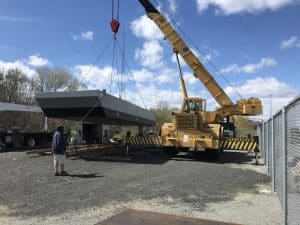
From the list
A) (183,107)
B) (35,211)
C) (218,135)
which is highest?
(183,107)

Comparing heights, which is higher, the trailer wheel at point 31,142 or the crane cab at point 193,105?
the crane cab at point 193,105

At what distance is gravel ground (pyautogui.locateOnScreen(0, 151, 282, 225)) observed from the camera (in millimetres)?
8602

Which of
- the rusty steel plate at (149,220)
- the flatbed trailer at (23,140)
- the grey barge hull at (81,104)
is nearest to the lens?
the rusty steel plate at (149,220)

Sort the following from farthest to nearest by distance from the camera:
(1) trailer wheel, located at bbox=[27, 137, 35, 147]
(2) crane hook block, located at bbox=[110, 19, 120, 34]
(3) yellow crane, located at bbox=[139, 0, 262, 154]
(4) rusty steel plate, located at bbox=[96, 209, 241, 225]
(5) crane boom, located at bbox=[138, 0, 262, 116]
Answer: (1) trailer wheel, located at bbox=[27, 137, 35, 147]
(5) crane boom, located at bbox=[138, 0, 262, 116]
(3) yellow crane, located at bbox=[139, 0, 262, 154]
(2) crane hook block, located at bbox=[110, 19, 120, 34]
(4) rusty steel plate, located at bbox=[96, 209, 241, 225]

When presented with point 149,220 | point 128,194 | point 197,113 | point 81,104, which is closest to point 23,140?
point 81,104

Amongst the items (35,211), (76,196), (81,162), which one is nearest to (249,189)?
(76,196)

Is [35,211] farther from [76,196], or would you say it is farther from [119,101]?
[119,101]

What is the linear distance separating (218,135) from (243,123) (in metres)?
48.8

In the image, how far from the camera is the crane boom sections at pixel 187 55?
24.5m

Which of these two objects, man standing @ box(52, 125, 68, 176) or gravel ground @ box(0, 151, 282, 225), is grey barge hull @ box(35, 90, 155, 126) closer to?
gravel ground @ box(0, 151, 282, 225)

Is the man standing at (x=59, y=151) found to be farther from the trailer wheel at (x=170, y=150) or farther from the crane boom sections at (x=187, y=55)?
the crane boom sections at (x=187, y=55)

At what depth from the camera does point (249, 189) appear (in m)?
12.2

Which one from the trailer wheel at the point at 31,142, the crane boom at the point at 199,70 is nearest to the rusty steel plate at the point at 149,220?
the crane boom at the point at 199,70

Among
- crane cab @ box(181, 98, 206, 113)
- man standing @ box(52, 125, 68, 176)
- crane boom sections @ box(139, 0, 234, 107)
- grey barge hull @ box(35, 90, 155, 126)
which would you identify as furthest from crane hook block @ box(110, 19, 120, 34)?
man standing @ box(52, 125, 68, 176)
